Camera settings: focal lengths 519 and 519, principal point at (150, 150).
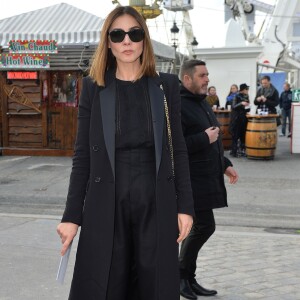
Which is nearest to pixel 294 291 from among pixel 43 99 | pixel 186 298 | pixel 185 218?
pixel 186 298

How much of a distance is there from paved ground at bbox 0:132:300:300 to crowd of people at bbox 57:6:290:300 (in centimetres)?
159

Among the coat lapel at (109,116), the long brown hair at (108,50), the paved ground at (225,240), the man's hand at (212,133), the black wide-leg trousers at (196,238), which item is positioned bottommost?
the paved ground at (225,240)

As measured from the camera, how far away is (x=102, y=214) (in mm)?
2627

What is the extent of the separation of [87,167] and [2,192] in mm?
6290

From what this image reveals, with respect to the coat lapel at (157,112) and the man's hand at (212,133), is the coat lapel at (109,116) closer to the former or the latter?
the coat lapel at (157,112)

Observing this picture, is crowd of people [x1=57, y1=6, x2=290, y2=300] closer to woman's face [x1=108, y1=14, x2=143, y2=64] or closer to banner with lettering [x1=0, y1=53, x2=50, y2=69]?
woman's face [x1=108, y1=14, x2=143, y2=64]

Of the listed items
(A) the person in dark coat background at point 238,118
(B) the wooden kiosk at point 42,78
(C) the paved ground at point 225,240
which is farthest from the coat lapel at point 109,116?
(A) the person in dark coat background at point 238,118

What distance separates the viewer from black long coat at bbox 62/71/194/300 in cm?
261

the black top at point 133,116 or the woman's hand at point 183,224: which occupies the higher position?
the black top at point 133,116

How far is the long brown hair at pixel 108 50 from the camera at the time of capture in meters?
2.71

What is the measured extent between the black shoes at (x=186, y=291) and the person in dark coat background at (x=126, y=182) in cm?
137

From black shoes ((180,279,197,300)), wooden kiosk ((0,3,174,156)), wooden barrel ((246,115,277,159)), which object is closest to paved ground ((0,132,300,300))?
black shoes ((180,279,197,300))

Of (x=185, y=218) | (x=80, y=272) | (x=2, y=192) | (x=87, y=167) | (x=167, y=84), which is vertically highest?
(x=167, y=84)

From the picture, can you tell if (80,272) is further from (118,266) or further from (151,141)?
(151,141)
